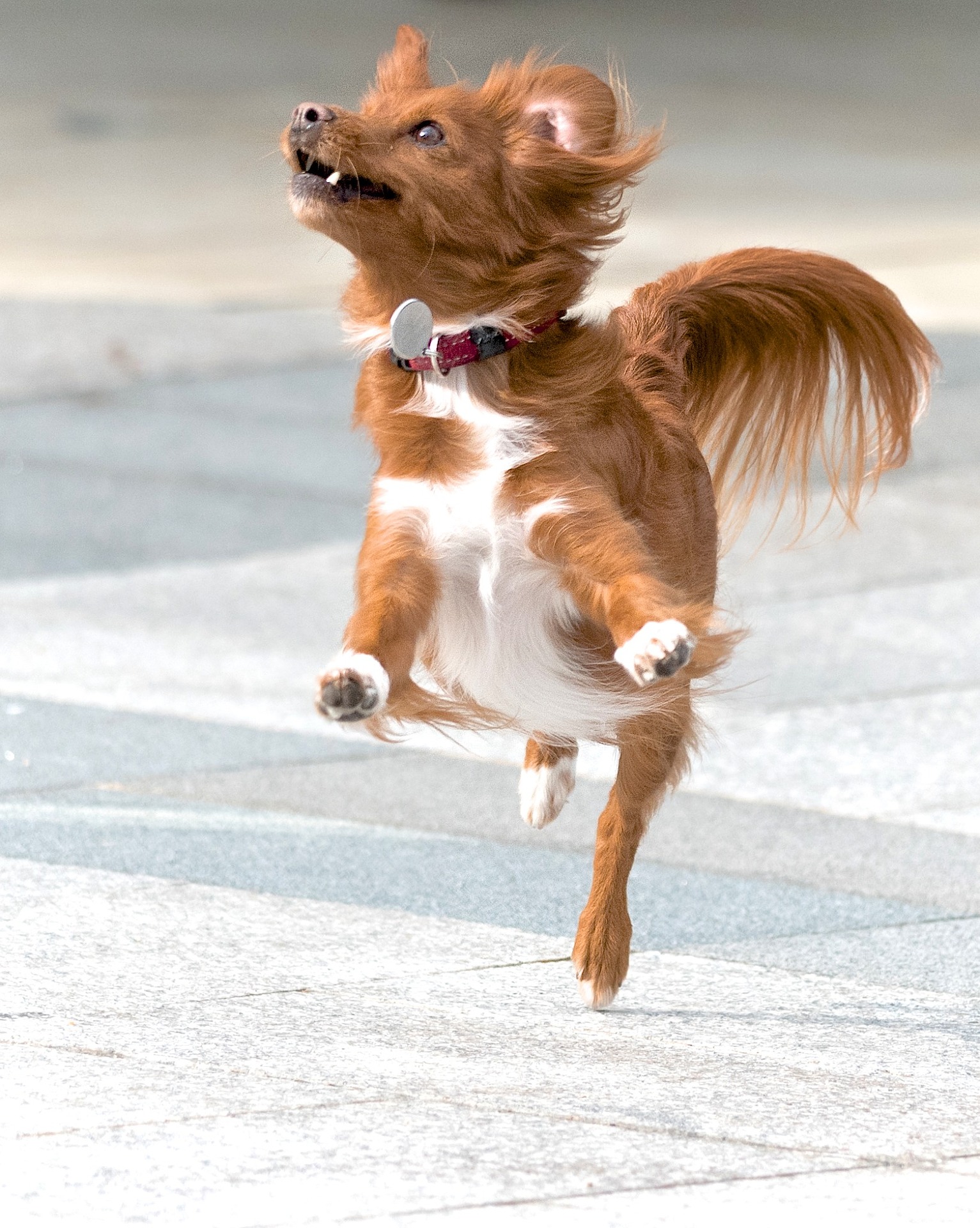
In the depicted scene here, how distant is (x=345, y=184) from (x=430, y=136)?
0.19 m

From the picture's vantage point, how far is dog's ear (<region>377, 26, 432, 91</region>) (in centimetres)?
372

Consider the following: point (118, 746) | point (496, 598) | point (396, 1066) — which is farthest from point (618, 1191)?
point (118, 746)

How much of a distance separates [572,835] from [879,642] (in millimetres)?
2337

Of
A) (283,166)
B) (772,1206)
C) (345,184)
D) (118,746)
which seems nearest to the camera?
(772,1206)

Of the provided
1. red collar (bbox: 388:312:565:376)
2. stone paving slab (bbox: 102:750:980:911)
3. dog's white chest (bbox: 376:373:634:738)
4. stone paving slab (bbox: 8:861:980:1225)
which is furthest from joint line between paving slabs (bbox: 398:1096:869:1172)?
stone paving slab (bbox: 102:750:980:911)

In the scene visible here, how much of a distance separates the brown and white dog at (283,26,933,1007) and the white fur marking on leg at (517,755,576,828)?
0.54m

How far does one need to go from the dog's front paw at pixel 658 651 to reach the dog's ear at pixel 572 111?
946mm

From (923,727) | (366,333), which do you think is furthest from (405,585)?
(923,727)

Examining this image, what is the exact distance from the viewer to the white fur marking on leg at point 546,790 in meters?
4.53

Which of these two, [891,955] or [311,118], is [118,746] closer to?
[891,955]

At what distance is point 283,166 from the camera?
17.8 meters

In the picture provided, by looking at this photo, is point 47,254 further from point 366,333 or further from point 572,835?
point 366,333

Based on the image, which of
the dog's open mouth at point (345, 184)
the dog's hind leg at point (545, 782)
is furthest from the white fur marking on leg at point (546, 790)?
the dog's open mouth at point (345, 184)

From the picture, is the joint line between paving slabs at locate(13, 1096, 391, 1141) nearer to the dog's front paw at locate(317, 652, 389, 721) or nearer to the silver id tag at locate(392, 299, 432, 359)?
the dog's front paw at locate(317, 652, 389, 721)
